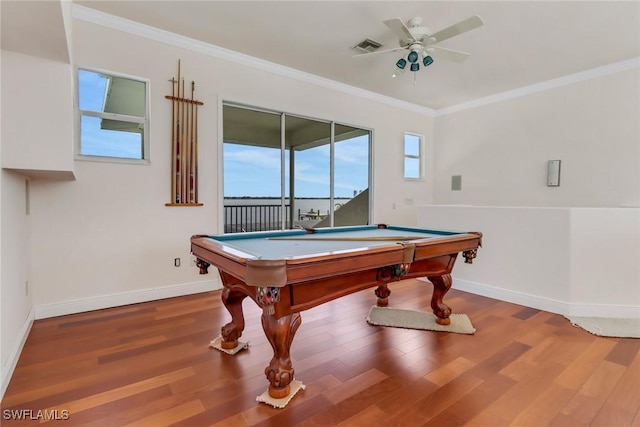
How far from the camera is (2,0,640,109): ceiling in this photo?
289 centimetres

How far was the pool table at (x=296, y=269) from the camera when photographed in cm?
154

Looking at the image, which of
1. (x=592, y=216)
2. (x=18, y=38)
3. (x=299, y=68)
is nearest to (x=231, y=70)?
(x=299, y=68)

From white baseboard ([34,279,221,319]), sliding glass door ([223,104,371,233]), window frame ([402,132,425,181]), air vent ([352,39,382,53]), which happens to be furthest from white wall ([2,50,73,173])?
window frame ([402,132,425,181])

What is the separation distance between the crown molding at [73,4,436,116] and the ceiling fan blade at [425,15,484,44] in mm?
1951

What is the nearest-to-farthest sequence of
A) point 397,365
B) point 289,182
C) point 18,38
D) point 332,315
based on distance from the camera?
point 18,38, point 397,365, point 332,315, point 289,182

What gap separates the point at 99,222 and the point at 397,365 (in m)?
2.99

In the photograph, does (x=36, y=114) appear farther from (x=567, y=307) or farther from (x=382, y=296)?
(x=567, y=307)

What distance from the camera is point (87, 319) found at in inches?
110

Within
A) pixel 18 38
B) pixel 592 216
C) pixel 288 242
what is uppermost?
pixel 18 38

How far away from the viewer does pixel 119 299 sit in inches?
125

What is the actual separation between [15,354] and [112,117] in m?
2.19

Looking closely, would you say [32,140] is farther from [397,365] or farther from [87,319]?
[397,365]

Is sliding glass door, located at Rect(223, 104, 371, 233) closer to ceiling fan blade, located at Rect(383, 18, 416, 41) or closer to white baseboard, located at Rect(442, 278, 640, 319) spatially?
ceiling fan blade, located at Rect(383, 18, 416, 41)

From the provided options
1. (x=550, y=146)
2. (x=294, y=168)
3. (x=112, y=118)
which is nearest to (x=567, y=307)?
(x=550, y=146)
